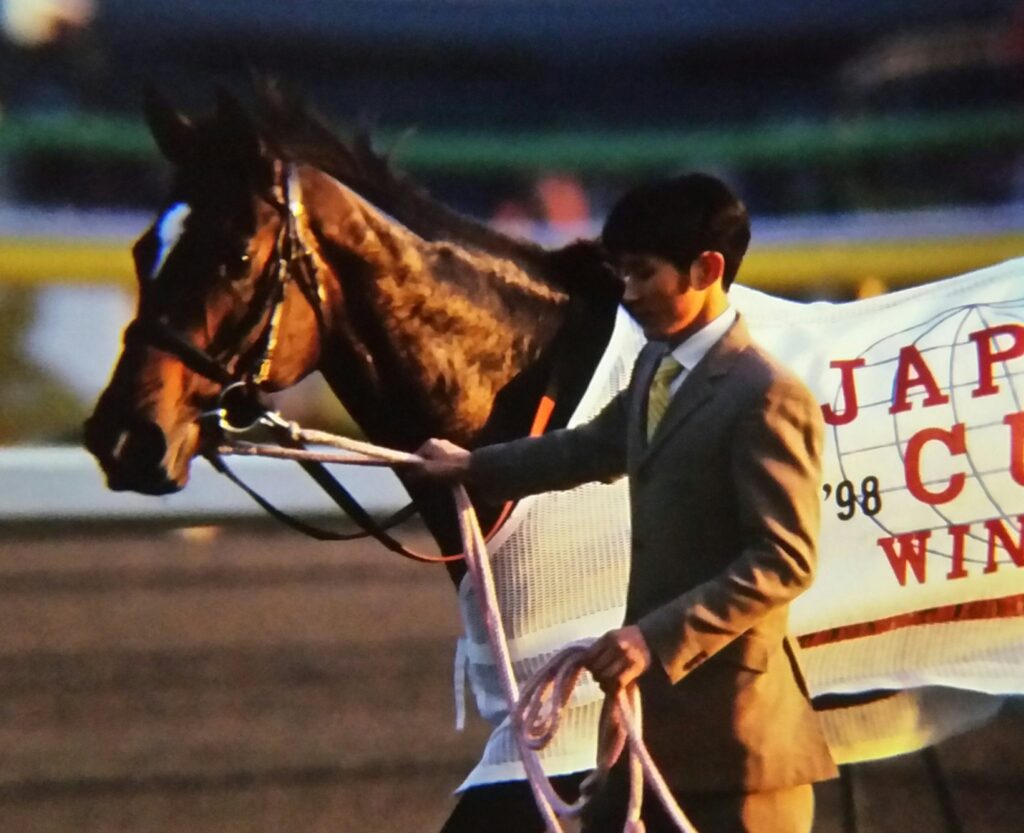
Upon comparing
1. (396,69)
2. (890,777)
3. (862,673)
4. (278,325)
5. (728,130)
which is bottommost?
(890,777)

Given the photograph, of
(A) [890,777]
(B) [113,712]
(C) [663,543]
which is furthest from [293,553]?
(C) [663,543]

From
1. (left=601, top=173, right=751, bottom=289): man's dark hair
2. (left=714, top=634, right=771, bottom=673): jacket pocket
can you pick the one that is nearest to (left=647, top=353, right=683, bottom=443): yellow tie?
(left=601, top=173, right=751, bottom=289): man's dark hair

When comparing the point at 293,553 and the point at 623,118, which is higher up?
the point at 623,118

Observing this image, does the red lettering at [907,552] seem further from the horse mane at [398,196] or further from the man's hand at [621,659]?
the man's hand at [621,659]

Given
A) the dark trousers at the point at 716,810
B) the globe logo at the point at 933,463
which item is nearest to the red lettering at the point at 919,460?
the globe logo at the point at 933,463

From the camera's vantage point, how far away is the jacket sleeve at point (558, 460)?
5.10 feet

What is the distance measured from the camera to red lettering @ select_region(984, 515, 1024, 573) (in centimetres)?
193

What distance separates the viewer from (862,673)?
1.95 metres

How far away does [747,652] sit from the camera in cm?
136

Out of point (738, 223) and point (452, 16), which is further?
point (452, 16)

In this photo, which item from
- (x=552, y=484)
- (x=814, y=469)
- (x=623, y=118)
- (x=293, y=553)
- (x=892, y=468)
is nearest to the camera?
(x=814, y=469)

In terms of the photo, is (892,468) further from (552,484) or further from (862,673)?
(552,484)

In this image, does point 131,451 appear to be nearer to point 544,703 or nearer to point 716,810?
point 544,703

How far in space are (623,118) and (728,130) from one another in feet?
2.49
